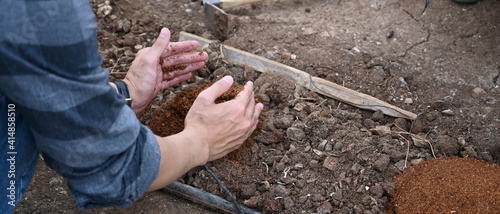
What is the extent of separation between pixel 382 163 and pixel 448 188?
1.13 ft

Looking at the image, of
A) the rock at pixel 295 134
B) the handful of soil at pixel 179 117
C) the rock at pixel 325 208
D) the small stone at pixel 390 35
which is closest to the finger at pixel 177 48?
the handful of soil at pixel 179 117

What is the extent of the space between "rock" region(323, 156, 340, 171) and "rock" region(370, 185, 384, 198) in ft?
0.76

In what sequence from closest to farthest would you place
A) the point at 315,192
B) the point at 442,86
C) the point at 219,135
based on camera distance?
the point at 219,135, the point at 315,192, the point at 442,86

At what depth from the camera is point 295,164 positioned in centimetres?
240

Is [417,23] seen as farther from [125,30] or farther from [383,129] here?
[125,30]

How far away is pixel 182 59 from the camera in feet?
8.65

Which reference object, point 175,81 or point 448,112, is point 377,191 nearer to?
point 448,112

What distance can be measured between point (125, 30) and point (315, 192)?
2172mm

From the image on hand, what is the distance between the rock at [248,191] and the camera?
2.25 metres

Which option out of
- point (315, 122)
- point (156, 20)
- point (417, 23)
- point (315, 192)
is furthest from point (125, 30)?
point (417, 23)

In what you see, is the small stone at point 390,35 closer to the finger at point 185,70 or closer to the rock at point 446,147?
the rock at point 446,147

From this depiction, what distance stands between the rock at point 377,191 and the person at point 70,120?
923 mm

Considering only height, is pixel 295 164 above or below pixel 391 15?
below

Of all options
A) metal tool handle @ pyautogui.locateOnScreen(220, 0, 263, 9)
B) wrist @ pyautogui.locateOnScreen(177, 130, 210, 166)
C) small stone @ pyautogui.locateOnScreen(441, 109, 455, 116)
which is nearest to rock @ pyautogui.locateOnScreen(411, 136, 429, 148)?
small stone @ pyautogui.locateOnScreen(441, 109, 455, 116)
